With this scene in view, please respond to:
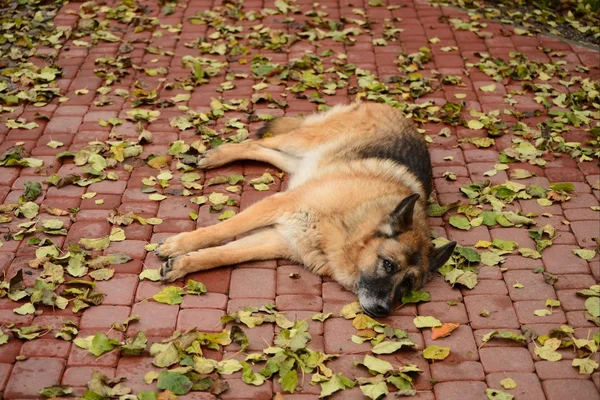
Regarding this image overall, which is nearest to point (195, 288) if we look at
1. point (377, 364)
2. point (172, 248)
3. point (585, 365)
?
point (172, 248)

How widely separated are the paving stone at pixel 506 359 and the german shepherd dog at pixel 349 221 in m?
0.74

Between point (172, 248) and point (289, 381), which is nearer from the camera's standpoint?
point (289, 381)

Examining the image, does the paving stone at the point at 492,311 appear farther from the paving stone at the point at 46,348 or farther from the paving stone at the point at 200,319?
the paving stone at the point at 46,348

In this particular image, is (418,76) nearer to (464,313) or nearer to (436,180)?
(436,180)

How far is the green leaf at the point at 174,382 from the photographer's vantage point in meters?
4.63

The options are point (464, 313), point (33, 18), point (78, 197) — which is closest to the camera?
point (464, 313)

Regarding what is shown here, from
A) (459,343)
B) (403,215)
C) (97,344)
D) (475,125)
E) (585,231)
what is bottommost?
(475,125)

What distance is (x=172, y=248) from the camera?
5797mm

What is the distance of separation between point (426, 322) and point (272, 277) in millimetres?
1224

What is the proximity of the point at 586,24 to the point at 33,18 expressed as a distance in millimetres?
7448

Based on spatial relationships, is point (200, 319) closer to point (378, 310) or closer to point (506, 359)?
point (378, 310)

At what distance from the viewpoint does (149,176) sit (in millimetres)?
6820

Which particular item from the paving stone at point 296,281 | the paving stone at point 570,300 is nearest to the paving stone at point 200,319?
the paving stone at point 296,281

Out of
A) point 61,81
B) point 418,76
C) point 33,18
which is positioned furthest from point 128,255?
point 33,18
